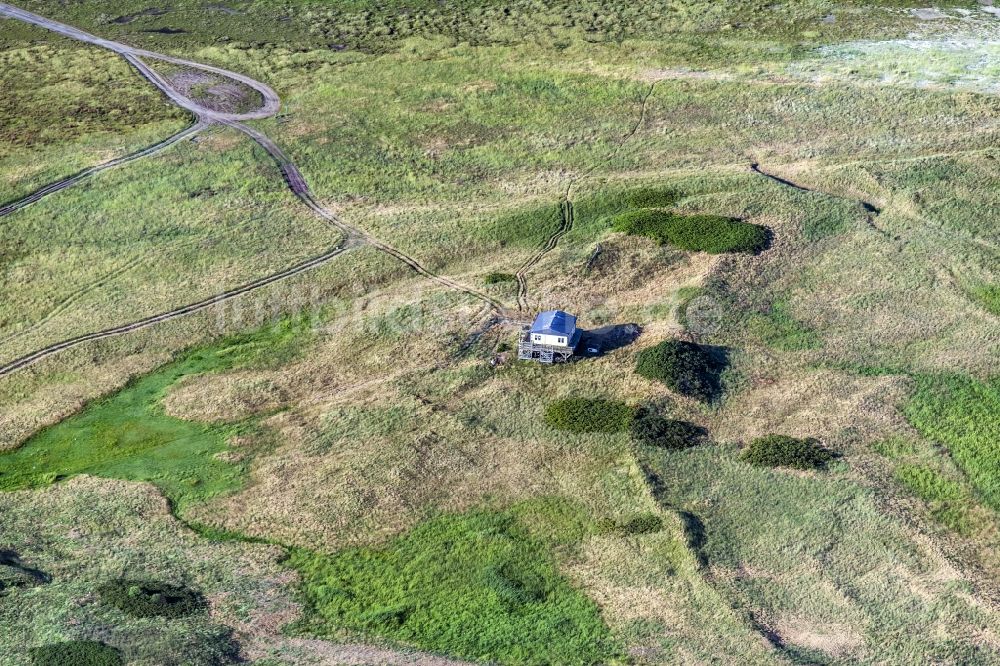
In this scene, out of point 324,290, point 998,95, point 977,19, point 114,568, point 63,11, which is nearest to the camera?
point 114,568

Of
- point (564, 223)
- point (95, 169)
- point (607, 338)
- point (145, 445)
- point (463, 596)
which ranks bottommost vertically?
point (463, 596)

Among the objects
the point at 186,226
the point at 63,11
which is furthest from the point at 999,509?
the point at 63,11

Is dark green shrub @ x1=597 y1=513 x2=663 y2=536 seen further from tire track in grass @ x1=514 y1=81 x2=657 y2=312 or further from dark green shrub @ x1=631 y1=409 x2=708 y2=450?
tire track in grass @ x1=514 y1=81 x2=657 y2=312

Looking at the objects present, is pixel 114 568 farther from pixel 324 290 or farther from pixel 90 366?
pixel 324 290

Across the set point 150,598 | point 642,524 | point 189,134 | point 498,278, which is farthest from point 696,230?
point 189,134

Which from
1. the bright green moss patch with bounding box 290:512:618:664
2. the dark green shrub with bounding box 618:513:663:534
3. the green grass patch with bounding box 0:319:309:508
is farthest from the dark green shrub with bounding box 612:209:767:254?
the bright green moss patch with bounding box 290:512:618:664

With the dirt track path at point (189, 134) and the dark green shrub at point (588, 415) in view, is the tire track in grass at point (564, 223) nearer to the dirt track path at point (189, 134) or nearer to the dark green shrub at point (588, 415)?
the dirt track path at point (189, 134)

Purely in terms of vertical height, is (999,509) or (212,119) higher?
(212,119)

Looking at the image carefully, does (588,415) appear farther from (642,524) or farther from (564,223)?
(564,223)
